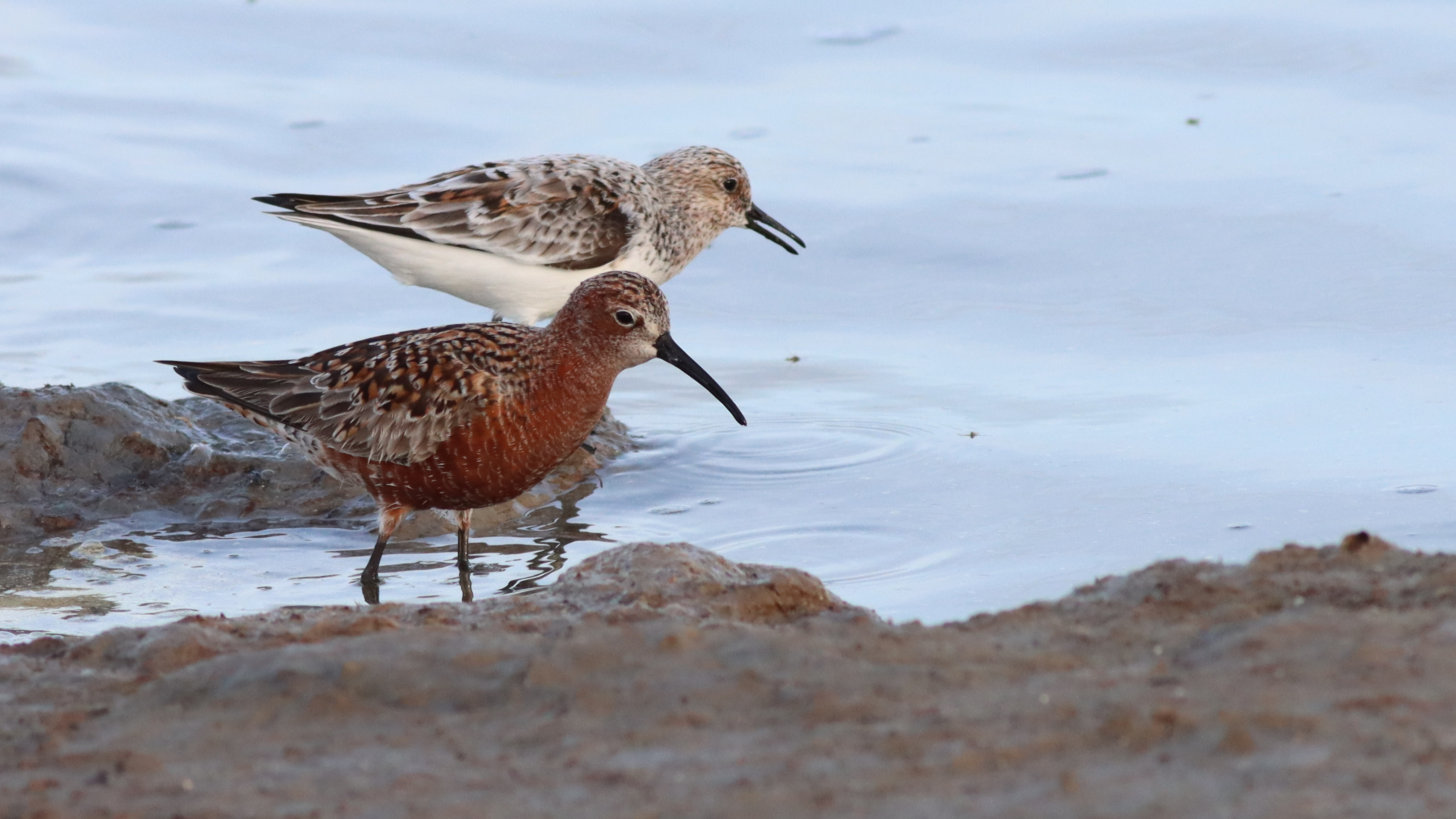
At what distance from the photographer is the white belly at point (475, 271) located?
9.16 metres

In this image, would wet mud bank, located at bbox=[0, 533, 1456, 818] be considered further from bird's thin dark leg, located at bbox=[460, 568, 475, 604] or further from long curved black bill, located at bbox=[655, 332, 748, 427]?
long curved black bill, located at bbox=[655, 332, 748, 427]

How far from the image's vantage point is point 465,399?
21.7ft

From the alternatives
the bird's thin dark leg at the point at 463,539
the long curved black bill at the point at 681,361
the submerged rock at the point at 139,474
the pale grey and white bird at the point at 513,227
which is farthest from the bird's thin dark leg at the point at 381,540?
the pale grey and white bird at the point at 513,227

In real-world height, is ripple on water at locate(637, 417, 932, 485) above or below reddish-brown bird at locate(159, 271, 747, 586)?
below

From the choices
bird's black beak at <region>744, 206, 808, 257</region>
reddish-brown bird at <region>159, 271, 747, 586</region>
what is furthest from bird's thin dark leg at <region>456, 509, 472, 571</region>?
bird's black beak at <region>744, 206, 808, 257</region>

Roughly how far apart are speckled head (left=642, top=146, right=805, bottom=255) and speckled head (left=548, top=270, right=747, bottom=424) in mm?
3425

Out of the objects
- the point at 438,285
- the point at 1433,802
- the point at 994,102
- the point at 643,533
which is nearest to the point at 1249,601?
the point at 1433,802

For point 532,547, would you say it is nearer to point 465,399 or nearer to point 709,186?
point 465,399

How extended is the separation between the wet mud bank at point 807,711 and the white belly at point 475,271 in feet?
15.8

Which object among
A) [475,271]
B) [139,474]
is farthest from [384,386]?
[475,271]

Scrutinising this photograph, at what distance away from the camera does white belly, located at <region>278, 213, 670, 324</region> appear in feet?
30.1

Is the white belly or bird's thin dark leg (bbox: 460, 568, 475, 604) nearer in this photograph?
bird's thin dark leg (bbox: 460, 568, 475, 604)

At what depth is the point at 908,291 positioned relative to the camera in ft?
34.5

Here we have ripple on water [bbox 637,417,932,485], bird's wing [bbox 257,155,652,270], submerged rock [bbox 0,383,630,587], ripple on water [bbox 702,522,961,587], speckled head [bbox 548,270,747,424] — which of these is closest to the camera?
speckled head [bbox 548,270,747,424]
